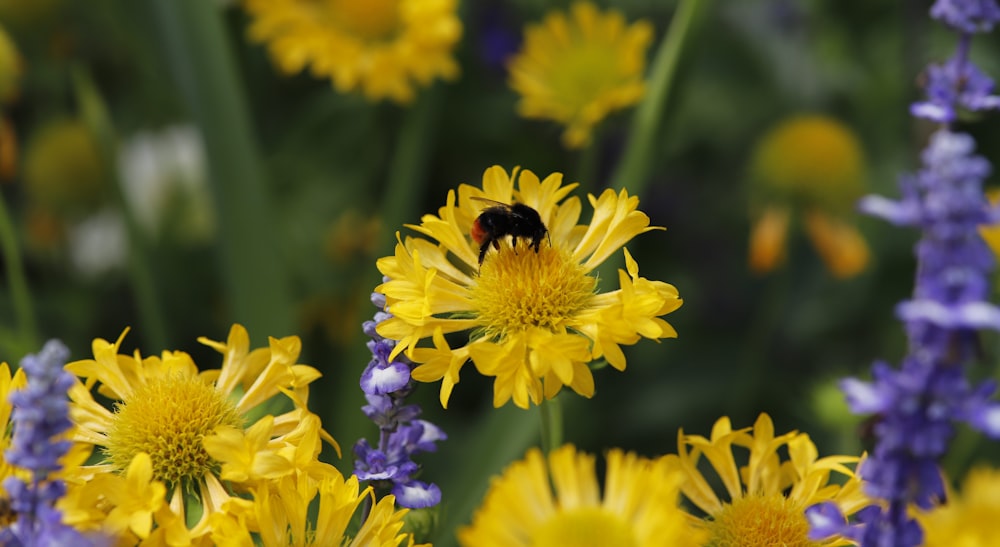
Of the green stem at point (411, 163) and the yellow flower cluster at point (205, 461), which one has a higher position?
the green stem at point (411, 163)

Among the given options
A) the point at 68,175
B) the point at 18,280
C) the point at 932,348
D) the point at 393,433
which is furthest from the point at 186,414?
the point at 68,175

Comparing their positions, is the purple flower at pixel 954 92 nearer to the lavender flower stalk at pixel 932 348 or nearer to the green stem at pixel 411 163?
the lavender flower stalk at pixel 932 348

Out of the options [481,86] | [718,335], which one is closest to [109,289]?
[481,86]

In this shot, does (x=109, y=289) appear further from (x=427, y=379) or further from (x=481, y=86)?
(x=427, y=379)

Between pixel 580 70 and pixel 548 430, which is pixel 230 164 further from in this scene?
pixel 548 430

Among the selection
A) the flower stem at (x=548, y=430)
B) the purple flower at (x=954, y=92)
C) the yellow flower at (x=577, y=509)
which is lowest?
the flower stem at (x=548, y=430)

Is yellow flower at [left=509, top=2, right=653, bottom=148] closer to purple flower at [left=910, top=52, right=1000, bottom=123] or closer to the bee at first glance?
the bee

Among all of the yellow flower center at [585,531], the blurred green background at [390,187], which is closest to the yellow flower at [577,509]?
the yellow flower center at [585,531]

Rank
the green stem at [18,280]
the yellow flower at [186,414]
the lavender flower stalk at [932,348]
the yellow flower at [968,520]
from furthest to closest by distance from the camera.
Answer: the green stem at [18,280] → the yellow flower at [186,414] → the yellow flower at [968,520] → the lavender flower stalk at [932,348]
